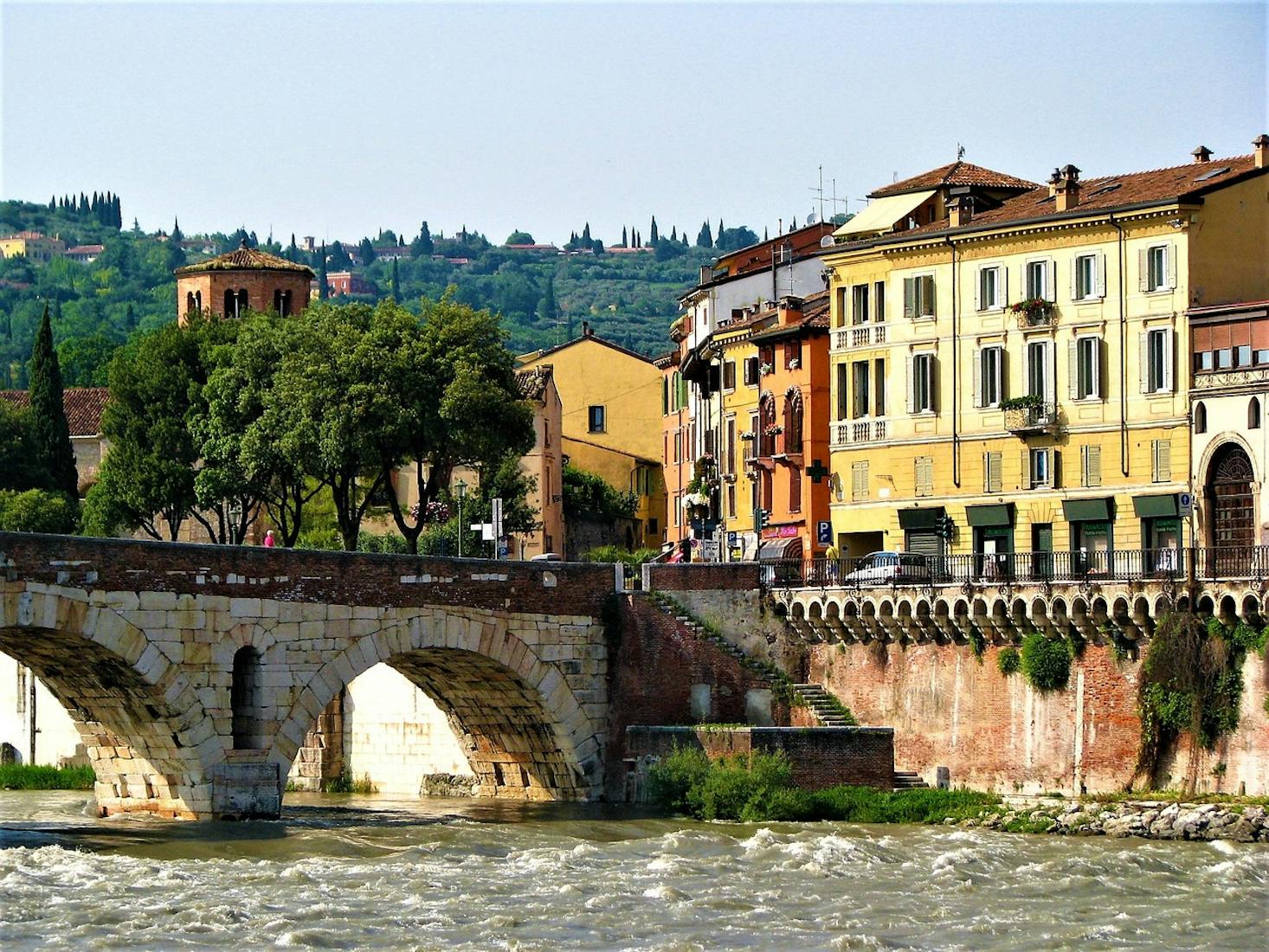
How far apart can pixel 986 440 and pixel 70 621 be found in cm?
2509

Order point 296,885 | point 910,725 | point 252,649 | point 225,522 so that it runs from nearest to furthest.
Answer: point 296,885
point 252,649
point 910,725
point 225,522

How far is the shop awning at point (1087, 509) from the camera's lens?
215 ft

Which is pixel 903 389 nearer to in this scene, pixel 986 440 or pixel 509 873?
pixel 986 440

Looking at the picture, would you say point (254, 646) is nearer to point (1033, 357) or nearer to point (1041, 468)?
point (1041, 468)

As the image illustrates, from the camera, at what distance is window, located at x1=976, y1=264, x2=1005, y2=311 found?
68.1 m

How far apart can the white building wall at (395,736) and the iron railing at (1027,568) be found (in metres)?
9.33

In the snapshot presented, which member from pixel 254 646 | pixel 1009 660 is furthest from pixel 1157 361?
pixel 254 646

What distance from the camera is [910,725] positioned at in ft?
203

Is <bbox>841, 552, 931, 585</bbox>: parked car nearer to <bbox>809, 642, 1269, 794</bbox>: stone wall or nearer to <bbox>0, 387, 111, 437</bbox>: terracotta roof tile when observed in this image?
<bbox>809, 642, 1269, 794</bbox>: stone wall

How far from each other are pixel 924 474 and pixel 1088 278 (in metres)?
6.92

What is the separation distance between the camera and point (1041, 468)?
6719 centimetres

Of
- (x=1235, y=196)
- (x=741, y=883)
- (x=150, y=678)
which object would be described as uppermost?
(x=1235, y=196)

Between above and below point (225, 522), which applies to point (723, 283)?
above

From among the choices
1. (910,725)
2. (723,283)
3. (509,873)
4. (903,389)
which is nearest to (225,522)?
(723,283)
